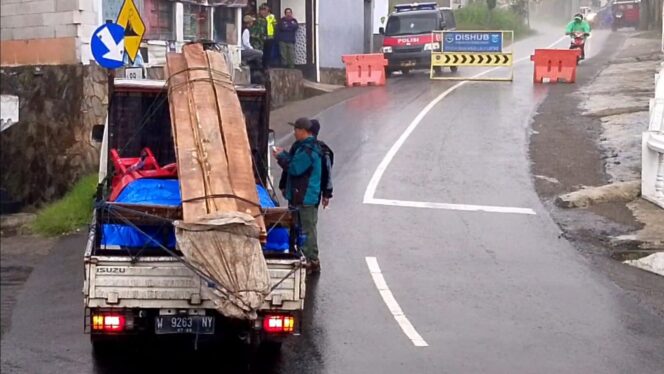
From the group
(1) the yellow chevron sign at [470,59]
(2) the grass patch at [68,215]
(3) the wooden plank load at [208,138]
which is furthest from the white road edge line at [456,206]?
(1) the yellow chevron sign at [470,59]

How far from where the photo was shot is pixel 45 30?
1870cm

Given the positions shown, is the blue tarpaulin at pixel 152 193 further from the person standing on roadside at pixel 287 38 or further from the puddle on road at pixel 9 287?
the person standing on roadside at pixel 287 38

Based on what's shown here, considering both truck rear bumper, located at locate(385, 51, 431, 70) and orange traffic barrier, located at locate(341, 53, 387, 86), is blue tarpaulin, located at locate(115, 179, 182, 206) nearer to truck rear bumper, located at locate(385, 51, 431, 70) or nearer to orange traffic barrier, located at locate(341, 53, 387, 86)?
orange traffic barrier, located at locate(341, 53, 387, 86)

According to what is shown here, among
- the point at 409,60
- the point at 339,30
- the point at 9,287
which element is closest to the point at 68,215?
the point at 9,287

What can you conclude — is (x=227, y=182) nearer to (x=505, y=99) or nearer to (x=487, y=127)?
(x=487, y=127)

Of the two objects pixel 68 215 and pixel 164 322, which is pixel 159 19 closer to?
pixel 68 215

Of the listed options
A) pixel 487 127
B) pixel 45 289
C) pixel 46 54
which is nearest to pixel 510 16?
pixel 487 127

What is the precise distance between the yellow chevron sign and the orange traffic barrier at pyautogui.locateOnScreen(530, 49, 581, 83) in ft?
4.33

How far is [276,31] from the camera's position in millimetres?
29156

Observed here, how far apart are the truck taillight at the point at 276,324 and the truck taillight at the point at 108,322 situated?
1.03 metres

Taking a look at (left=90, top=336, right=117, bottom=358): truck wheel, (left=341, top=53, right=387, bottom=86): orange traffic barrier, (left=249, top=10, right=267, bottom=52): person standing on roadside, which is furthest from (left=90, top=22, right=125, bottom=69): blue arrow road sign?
(left=341, top=53, right=387, bottom=86): orange traffic barrier

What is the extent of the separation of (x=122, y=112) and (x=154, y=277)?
3.17 metres

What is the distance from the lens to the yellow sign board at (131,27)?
15.4 meters

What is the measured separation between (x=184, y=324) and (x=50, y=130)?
37.4ft
